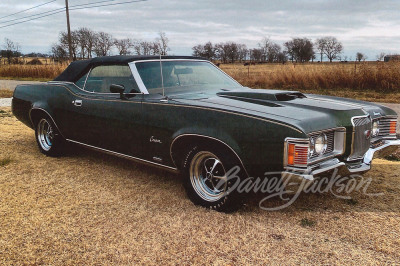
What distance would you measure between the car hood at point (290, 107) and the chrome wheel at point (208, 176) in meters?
0.48

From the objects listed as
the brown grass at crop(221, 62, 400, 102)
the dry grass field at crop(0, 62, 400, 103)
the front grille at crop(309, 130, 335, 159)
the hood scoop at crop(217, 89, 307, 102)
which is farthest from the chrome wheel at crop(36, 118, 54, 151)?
the brown grass at crop(221, 62, 400, 102)

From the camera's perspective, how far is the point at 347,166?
2.99 metres

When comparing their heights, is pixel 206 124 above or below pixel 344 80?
below

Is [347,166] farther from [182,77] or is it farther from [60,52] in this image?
[60,52]

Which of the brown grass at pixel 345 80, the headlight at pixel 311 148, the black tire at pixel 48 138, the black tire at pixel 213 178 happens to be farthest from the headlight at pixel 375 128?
the brown grass at pixel 345 80

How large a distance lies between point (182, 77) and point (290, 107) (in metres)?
1.37

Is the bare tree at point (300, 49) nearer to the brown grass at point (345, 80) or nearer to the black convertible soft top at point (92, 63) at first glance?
the brown grass at point (345, 80)

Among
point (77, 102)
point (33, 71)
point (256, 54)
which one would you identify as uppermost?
point (256, 54)

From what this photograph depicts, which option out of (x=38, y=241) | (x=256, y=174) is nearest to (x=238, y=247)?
(x=256, y=174)

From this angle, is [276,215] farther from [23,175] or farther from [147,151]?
[23,175]

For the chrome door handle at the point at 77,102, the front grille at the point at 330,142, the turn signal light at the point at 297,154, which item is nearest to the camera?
the turn signal light at the point at 297,154

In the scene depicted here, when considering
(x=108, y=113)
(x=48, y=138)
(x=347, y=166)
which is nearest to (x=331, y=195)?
(x=347, y=166)

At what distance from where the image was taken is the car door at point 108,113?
3705mm
